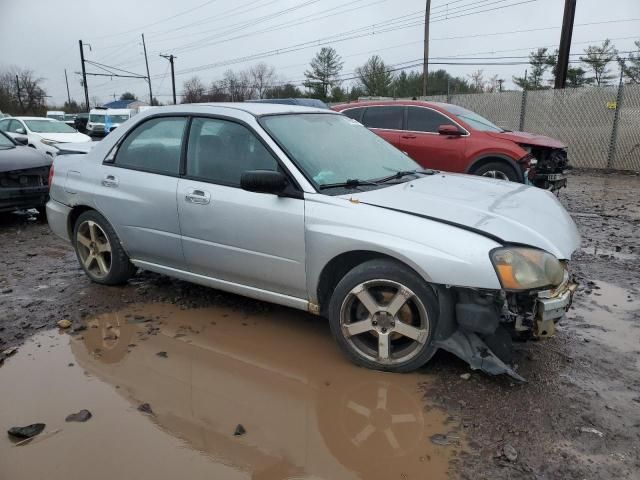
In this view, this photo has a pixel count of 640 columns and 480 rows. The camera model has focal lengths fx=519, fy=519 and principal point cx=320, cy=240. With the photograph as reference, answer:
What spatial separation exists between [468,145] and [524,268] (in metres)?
5.93

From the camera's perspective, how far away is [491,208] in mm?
3309

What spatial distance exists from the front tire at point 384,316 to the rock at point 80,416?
1515 mm

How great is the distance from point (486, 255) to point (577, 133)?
14320 mm

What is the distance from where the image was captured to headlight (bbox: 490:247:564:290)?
280cm

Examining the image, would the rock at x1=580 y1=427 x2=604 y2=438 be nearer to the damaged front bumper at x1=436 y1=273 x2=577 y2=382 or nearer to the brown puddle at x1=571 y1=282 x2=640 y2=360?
the damaged front bumper at x1=436 y1=273 x2=577 y2=382

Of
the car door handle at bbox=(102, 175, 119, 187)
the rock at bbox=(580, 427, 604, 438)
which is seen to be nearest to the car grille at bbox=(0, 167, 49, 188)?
the car door handle at bbox=(102, 175, 119, 187)

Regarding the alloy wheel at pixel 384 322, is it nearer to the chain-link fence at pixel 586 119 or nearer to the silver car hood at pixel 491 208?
the silver car hood at pixel 491 208

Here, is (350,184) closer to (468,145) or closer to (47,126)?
(468,145)

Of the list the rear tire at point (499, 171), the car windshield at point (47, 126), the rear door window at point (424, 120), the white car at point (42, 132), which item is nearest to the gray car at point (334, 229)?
the rear tire at point (499, 171)

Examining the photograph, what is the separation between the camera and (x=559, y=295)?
2.98m

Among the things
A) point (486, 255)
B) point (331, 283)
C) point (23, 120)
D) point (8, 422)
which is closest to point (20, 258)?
point (8, 422)

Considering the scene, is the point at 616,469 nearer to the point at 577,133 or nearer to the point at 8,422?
the point at 8,422

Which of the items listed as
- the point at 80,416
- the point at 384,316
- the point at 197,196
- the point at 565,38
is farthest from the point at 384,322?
the point at 565,38

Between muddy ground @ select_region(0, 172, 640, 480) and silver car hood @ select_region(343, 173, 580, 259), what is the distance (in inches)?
33.7
